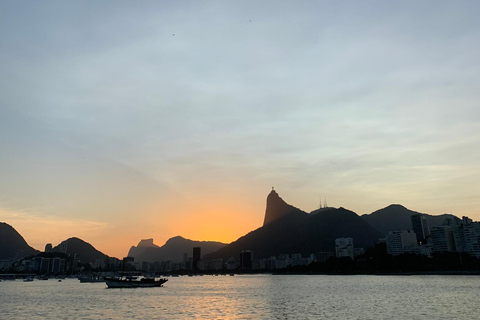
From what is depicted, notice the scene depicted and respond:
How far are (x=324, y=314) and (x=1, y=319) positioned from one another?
155 ft

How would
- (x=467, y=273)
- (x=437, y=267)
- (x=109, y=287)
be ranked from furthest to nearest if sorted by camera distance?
1. (x=437, y=267)
2. (x=467, y=273)
3. (x=109, y=287)

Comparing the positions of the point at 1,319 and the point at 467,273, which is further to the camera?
the point at 467,273

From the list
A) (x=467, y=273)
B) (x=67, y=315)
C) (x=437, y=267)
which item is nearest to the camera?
(x=67, y=315)

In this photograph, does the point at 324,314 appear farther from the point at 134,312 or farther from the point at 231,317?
the point at 134,312

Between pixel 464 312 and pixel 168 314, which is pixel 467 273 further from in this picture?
pixel 168 314

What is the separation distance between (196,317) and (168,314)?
20.4ft

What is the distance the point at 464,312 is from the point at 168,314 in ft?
141

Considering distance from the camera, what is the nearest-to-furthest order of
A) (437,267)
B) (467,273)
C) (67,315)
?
(67,315) < (467,273) < (437,267)

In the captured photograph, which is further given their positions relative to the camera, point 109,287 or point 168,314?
point 109,287

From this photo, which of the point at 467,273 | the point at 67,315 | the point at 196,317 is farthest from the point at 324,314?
the point at 467,273

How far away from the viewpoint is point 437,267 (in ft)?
646

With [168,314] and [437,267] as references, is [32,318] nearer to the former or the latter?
[168,314]

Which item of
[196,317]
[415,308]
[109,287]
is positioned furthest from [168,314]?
[109,287]

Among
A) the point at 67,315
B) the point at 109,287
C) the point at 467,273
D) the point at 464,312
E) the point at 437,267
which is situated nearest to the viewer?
the point at 464,312
